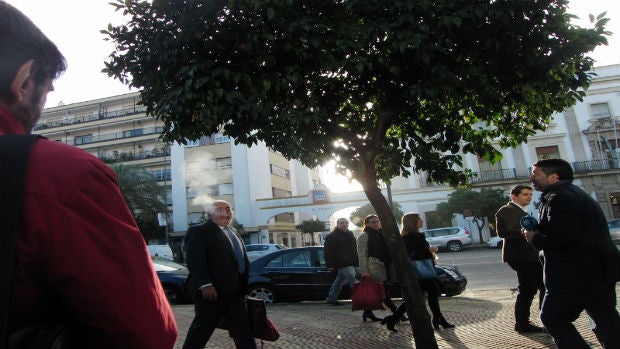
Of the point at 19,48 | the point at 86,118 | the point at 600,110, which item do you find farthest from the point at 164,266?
the point at 86,118

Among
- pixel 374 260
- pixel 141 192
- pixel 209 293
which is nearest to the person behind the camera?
pixel 209 293

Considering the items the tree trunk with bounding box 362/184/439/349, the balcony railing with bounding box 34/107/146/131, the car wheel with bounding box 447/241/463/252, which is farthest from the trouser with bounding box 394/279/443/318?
the balcony railing with bounding box 34/107/146/131

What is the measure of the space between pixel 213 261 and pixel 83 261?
329 cm

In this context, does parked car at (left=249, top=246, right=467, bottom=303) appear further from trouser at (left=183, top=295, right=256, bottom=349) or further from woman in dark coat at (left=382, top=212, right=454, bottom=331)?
trouser at (left=183, top=295, right=256, bottom=349)

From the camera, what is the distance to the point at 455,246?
28.0 meters

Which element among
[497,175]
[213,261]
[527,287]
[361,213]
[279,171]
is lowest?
[527,287]

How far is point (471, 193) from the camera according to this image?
30.7m

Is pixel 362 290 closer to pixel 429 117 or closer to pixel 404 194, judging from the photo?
pixel 429 117

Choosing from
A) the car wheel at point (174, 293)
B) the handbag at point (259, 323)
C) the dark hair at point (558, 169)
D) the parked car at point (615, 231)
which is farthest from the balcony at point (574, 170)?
the handbag at point (259, 323)

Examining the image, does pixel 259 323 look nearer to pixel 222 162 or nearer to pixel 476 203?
pixel 476 203

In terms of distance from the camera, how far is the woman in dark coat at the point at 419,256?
589cm

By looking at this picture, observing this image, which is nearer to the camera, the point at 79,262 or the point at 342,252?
the point at 79,262

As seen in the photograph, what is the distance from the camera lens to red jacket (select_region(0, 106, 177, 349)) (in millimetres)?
959

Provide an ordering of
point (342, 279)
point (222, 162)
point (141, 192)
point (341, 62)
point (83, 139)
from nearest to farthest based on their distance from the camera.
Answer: point (341, 62) → point (342, 279) → point (141, 192) → point (222, 162) → point (83, 139)
